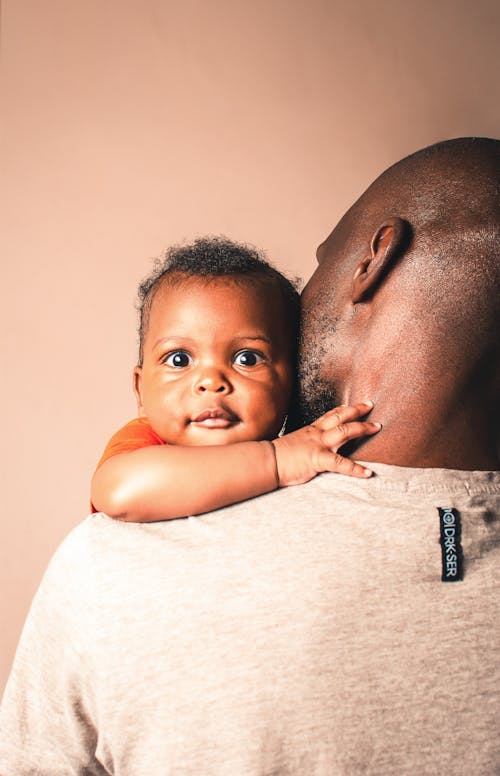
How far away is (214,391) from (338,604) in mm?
421

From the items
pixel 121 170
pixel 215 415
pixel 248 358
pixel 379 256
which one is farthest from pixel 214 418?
pixel 121 170

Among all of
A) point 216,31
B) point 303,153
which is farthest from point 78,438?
point 216,31

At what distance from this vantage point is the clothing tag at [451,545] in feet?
2.24

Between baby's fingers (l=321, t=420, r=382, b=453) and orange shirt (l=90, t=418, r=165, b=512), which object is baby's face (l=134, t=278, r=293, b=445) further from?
baby's fingers (l=321, t=420, r=382, b=453)

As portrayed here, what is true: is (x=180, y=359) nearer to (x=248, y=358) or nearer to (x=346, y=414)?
(x=248, y=358)

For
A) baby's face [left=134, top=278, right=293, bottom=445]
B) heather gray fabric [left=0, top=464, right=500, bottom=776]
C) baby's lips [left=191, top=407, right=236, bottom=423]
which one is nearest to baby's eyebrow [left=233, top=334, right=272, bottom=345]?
baby's face [left=134, top=278, right=293, bottom=445]

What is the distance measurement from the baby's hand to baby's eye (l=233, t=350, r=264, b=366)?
0.83ft

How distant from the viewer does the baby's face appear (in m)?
1.00

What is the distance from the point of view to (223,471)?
77 cm

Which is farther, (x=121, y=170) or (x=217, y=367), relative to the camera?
(x=121, y=170)

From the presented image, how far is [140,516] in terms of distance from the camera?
75 cm

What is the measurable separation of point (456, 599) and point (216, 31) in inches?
75.3

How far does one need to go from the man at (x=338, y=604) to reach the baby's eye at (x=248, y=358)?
266 mm

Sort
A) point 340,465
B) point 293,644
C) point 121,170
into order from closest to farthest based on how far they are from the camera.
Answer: point 293,644
point 340,465
point 121,170
